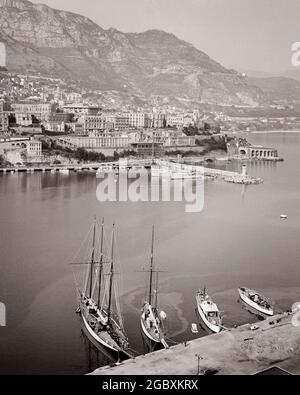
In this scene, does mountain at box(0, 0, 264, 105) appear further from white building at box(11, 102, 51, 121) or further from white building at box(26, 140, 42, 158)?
white building at box(26, 140, 42, 158)

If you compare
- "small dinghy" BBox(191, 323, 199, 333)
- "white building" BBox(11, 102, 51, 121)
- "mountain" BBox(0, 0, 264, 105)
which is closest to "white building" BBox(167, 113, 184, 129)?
"white building" BBox(11, 102, 51, 121)

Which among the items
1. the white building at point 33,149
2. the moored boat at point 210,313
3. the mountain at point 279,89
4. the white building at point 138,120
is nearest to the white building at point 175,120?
the white building at point 138,120

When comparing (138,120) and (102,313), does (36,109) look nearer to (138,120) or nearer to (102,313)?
(138,120)

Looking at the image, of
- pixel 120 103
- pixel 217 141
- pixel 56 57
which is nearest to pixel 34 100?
pixel 217 141

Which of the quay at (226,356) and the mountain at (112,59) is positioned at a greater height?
the mountain at (112,59)

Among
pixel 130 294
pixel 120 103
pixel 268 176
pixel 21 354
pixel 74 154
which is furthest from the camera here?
pixel 120 103

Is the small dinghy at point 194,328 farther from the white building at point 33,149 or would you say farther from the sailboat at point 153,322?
the white building at point 33,149

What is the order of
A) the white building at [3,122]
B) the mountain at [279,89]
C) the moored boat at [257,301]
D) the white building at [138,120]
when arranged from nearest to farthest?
the moored boat at [257,301] → the white building at [3,122] → the white building at [138,120] → the mountain at [279,89]
